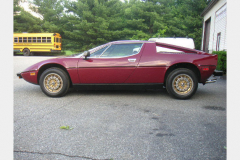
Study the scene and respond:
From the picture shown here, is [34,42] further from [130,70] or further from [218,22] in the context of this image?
[130,70]

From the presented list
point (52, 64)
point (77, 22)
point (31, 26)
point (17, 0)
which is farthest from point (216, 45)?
point (17, 0)

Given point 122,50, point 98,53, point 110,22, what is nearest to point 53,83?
point 98,53

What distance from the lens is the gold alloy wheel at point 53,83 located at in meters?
5.55

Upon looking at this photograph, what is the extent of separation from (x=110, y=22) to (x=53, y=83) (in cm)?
2934

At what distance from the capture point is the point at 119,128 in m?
3.44

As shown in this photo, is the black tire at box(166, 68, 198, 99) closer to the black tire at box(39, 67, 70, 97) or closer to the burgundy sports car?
the burgundy sports car

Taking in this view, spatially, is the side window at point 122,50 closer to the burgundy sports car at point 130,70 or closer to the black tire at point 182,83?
the burgundy sports car at point 130,70

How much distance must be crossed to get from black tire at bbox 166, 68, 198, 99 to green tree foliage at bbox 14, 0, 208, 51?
26.8m

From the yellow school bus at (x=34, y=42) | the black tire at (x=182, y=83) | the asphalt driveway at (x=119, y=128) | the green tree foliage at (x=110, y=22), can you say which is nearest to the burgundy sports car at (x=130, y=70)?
the black tire at (x=182, y=83)

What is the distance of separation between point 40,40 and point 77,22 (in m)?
9.09

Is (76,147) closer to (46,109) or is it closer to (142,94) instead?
(46,109)

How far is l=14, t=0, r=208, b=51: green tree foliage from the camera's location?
32500mm

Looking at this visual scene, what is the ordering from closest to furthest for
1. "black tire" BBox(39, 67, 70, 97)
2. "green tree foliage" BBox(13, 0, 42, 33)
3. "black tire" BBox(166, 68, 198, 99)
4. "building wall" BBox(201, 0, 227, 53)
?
"black tire" BBox(166, 68, 198, 99) → "black tire" BBox(39, 67, 70, 97) → "building wall" BBox(201, 0, 227, 53) → "green tree foliage" BBox(13, 0, 42, 33)

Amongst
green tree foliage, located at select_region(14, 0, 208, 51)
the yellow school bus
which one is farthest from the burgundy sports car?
green tree foliage, located at select_region(14, 0, 208, 51)
